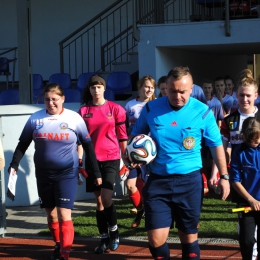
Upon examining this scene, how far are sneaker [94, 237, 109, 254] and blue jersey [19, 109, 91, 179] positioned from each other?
3.39ft

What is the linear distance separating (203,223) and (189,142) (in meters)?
3.27

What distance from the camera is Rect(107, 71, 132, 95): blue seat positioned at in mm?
14703

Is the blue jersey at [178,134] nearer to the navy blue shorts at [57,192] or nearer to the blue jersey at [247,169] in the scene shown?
the blue jersey at [247,169]

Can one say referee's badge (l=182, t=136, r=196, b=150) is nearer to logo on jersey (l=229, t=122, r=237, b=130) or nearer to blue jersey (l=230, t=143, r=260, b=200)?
blue jersey (l=230, t=143, r=260, b=200)

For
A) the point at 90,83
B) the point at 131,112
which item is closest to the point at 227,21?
the point at 131,112

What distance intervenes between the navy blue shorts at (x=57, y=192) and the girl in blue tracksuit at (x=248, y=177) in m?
1.83

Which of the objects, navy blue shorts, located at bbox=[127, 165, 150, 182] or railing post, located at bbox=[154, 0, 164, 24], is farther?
railing post, located at bbox=[154, 0, 164, 24]

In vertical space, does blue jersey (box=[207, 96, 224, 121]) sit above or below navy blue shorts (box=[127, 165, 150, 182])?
above

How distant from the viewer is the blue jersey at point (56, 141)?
6.71 m

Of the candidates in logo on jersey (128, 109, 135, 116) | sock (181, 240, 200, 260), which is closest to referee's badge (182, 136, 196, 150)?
sock (181, 240, 200, 260)

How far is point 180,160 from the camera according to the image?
5430 mm

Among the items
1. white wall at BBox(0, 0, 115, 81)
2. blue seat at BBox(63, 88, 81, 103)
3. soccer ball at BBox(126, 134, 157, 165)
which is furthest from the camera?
white wall at BBox(0, 0, 115, 81)

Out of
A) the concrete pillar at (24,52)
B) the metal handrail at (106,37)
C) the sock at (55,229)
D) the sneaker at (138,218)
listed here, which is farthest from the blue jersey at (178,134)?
the metal handrail at (106,37)

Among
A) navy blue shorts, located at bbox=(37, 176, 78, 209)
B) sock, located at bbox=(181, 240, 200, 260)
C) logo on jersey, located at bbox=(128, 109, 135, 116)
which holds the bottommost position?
sock, located at bbox=(181, 240, 200, 260)
